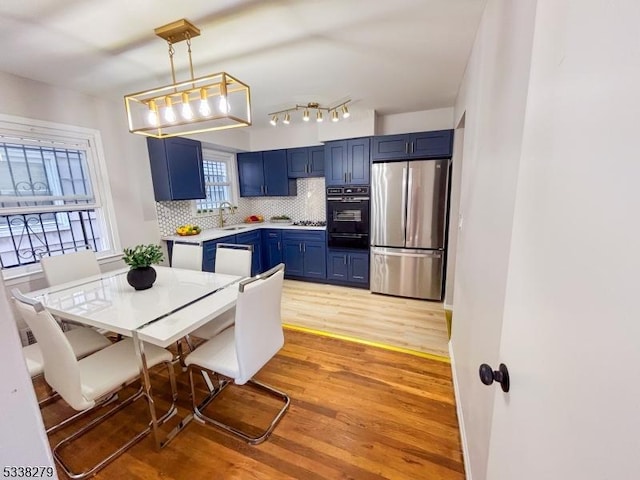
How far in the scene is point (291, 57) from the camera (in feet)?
6.93

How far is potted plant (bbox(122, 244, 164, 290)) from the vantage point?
1964 millimetres

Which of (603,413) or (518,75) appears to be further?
(518,75)

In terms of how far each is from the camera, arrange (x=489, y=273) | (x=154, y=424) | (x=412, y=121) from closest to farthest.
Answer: (x=489, y=273) < (x=154, y=424) < (x=412, y=121)

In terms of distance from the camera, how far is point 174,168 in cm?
339

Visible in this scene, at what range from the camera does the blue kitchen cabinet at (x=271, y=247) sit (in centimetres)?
Answer: 445

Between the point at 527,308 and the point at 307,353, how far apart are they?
2.11 metres

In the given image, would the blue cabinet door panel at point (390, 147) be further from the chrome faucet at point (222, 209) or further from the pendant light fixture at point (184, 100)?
the chrome faucet at point (222, 209)

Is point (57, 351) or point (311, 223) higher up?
point (311, 223)

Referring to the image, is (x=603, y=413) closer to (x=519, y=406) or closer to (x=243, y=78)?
(x=519, y=406)

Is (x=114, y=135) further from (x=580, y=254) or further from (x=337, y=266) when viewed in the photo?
(x=580, y=254)

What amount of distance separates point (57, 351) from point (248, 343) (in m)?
0.93

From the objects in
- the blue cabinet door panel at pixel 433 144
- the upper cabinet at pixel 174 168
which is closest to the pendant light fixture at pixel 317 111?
the blue cabinet door panel at pixel 433 144

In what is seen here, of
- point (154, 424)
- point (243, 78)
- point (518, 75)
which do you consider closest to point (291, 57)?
point (243, 78)

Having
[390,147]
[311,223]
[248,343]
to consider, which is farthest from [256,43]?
[311,223]
